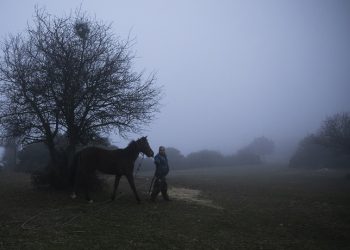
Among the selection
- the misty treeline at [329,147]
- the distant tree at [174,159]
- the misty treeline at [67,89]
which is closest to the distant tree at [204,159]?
the distant tree at [174,159]

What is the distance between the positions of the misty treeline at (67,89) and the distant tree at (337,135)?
32.4 m

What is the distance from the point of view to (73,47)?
15719mm

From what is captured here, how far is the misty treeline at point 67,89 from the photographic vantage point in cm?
1519

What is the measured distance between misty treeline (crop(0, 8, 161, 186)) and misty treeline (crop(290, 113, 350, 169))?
3295 cm

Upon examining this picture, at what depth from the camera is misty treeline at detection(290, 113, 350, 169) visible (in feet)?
136

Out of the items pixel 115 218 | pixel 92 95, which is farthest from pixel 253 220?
pixel 92 95

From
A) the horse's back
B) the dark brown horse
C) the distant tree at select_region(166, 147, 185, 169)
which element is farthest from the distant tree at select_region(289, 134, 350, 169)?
the horse's back

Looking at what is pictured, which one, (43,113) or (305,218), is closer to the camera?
(305,218)

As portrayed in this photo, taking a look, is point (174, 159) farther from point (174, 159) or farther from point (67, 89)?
point (67, 89)

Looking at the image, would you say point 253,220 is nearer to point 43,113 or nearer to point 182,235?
point 182,235

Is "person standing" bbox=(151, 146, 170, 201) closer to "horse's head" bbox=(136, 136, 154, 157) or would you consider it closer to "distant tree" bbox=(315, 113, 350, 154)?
"horse's head" bbox=(136, 136, 154, 157)

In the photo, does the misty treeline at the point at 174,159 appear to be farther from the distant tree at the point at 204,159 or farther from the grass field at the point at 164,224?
the grass field at the point at 164,224

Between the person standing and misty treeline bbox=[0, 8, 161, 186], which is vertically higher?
misty treeline bbox=[0, 8, 161, 186]

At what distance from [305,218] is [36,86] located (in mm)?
12840
